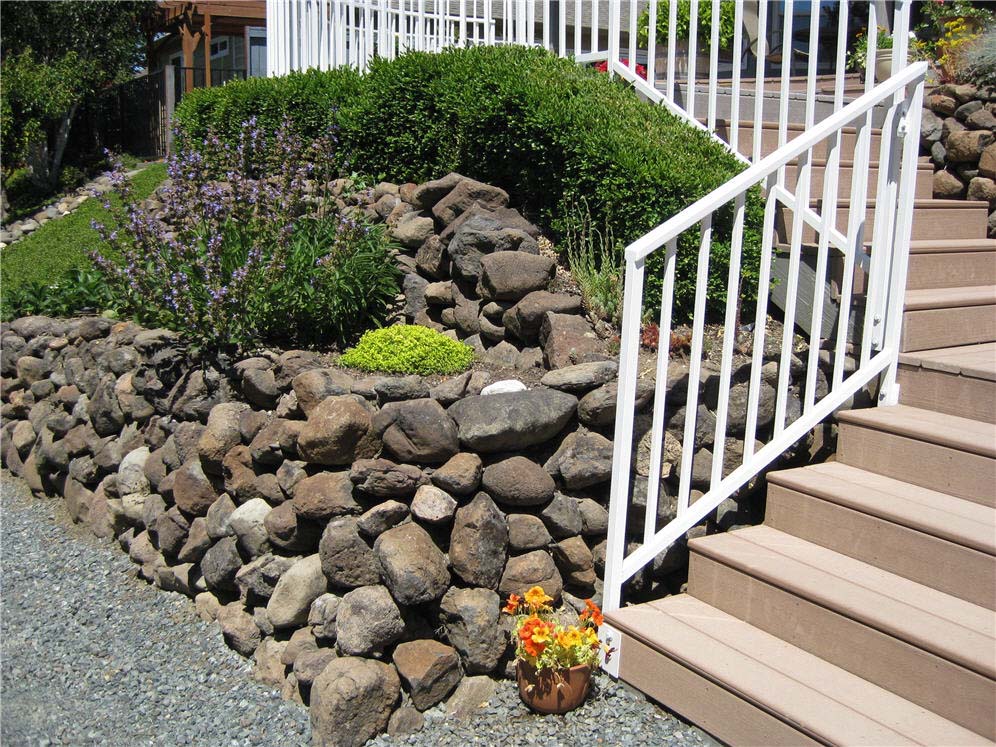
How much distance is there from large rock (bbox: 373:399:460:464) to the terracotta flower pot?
86 centimetres

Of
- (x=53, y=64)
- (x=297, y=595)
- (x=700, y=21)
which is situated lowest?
(x=297, y=595)

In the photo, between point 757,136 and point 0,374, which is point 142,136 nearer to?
point 0,374

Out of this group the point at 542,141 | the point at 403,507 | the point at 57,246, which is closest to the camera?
the point at 403,507

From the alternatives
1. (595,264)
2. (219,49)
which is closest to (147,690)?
(595,264)

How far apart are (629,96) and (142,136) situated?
39.6ft

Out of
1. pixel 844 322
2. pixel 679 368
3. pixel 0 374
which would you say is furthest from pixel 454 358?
pixel 0 374

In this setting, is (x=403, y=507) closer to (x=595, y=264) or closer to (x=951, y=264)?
(x=595, y=264)

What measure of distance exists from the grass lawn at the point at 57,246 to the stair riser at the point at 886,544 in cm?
A: 621

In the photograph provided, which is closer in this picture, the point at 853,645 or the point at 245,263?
the point at 853,645

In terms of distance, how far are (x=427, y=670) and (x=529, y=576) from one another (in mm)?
509

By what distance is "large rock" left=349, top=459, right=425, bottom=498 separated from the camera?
131 inches

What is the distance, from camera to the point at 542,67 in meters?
4.93

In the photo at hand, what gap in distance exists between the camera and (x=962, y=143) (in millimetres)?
4965

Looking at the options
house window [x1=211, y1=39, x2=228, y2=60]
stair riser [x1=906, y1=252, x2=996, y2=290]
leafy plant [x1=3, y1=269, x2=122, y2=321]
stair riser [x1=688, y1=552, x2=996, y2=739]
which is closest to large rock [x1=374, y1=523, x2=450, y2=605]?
stair riser [x1=688, y1=552, x2=996, y2=739]
